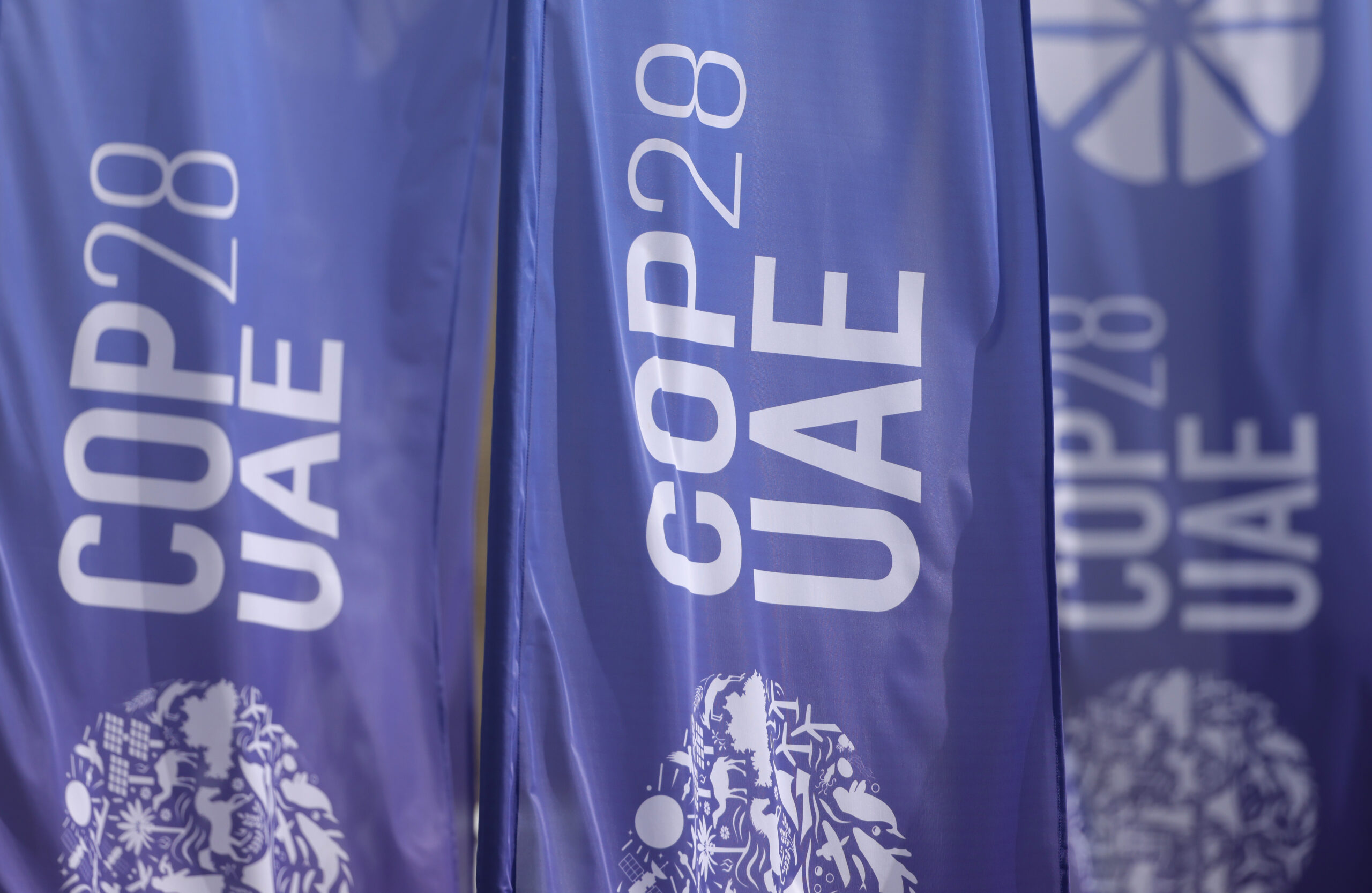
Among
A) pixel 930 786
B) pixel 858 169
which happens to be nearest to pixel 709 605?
pixel 930 786

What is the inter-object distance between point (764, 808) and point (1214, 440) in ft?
3.02

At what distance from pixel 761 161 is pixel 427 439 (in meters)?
0.69

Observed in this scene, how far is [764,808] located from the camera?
1.60 metres

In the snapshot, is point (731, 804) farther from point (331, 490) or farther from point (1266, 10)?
point (1266, 10)

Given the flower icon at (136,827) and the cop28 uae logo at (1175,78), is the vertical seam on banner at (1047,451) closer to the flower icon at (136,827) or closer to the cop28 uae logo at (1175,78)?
the cop28 uae logo at (1175,78)

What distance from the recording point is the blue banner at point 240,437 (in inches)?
65.9

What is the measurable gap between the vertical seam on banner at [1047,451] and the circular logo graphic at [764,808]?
23 cm

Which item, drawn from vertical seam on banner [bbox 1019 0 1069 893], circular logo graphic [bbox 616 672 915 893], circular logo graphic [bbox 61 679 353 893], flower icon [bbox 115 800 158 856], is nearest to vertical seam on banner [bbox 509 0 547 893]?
circular logo graphic [bbox 616 672 915 893]

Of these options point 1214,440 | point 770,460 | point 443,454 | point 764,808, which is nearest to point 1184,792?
point 1214,440

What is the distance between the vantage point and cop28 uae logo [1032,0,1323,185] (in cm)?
184

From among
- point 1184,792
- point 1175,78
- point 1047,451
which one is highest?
point 1175,78

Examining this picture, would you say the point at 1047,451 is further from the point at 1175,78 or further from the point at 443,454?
the point at 443,454

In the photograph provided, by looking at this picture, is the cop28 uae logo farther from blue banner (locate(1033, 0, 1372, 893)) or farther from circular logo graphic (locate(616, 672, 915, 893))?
circular logo graphic (locate(616, 672, 915, 893))

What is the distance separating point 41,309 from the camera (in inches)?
67.3
